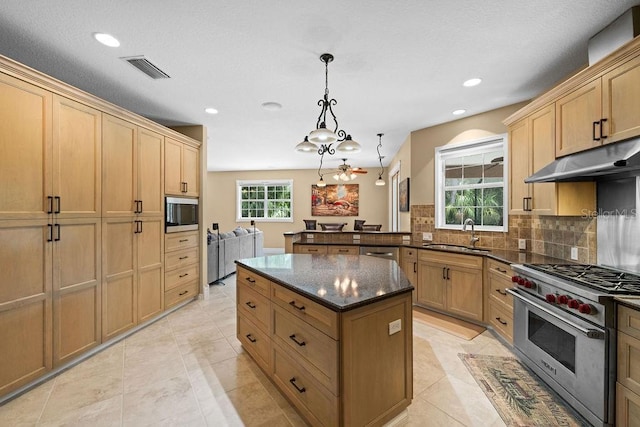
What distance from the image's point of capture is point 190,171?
4.19 meters

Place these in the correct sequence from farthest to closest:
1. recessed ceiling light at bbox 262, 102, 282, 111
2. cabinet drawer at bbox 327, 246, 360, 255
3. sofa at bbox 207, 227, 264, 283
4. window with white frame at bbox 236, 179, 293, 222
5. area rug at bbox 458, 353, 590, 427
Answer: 1. window with white frame at bbox 236, 179, 293, 222
2. sofa at bbox 207, 227, 264, 283
3. cabinet drawer at bbox 327, 246, 360, 255
4. recessed ceiling light at bbox 262, 102, 282, 111
5. area rug at bbox 458, 353, 590, 427

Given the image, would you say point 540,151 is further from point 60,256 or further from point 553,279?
point 60,256

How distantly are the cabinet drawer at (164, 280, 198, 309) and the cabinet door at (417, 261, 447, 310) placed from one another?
325 cm

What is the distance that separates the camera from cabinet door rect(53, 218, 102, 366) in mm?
2400

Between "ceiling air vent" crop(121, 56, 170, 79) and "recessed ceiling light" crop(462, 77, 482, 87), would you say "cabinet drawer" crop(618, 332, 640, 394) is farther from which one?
"ceiling air vent" crop(121, 56, 170, 79)

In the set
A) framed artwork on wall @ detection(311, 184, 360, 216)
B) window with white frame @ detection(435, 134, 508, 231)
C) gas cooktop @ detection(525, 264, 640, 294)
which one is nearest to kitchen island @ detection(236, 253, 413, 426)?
gas cooktop @ detection(525, 264, 640, 294)

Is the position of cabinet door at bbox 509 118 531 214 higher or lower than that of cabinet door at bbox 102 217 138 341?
higher

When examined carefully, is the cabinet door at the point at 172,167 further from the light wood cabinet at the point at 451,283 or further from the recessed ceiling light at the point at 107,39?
the light wood cabinet at the point at 451,283

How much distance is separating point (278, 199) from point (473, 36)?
7.77 metres

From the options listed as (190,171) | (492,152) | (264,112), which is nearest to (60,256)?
(190,171)

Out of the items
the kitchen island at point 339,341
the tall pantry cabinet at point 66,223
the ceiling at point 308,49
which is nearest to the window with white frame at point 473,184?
the ceiling at point 308,49

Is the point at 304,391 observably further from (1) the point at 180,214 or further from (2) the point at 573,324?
(1) the point at 180,214

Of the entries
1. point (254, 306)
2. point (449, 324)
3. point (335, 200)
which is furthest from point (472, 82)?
point (335, 200)

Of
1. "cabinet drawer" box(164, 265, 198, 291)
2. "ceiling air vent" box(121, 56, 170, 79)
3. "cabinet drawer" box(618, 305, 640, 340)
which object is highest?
"ceiling air vent" box(121, 56, 170, 79)
